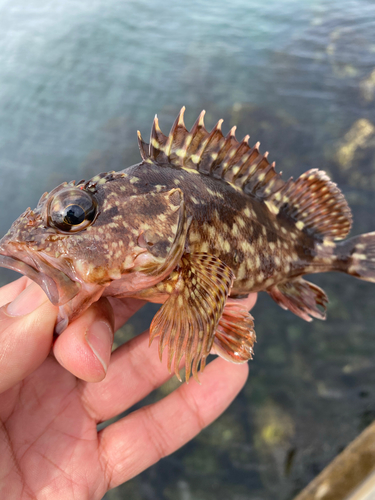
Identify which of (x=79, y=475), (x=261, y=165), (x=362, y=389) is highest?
(x=261, y=165)

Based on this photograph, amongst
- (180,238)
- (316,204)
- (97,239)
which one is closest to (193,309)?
(180,238)

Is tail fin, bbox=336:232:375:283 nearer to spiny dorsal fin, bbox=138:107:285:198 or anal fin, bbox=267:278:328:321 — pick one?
anal fin, bbox=267:278:328:321

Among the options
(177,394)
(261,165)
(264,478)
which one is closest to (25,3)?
(261,165)

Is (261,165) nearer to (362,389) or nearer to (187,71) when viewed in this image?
(362,389)

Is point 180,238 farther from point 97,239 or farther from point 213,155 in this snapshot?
point 213,155

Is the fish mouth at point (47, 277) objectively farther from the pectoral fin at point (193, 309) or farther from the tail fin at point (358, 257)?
the tail fin at point (358, 257)

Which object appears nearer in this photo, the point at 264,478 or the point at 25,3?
the point at 264,478

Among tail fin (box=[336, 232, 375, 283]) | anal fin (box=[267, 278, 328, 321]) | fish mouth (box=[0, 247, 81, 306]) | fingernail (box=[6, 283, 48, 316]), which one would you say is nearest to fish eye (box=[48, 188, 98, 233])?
fish mouth (box=[0, 247, 81, 306])
